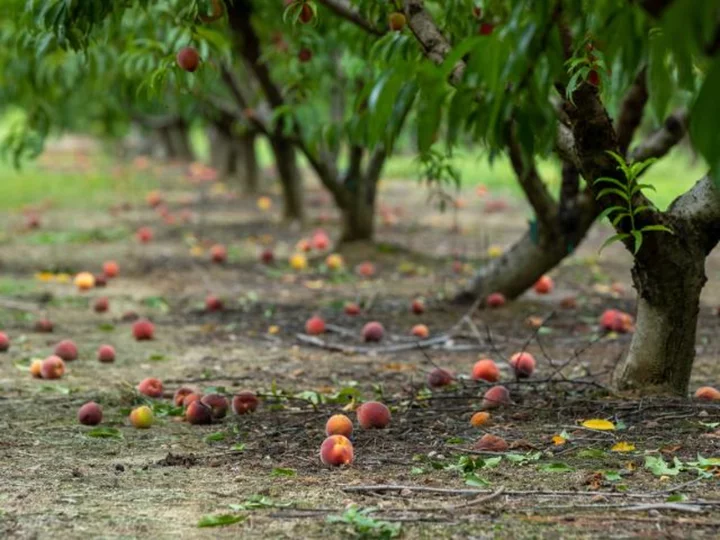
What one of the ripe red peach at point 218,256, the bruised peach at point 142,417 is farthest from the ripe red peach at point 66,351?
the ripe red peach at point 218,256

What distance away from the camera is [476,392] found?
5695mm

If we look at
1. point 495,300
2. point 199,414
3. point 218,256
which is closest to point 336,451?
point 199,414

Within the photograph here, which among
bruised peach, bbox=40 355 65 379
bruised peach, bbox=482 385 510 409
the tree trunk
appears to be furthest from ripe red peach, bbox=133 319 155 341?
the tree trunk

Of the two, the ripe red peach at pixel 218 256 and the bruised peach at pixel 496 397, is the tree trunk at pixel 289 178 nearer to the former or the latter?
the ripe red peach at pixel 218 256

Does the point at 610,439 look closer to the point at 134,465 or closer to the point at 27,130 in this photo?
the point at 134,465

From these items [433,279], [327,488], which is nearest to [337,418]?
[327,488]

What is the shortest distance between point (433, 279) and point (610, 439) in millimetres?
5686

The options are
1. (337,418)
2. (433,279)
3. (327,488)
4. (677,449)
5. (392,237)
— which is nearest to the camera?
(327,488)

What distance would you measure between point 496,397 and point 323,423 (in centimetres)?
79

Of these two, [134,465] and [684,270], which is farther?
[684,270]

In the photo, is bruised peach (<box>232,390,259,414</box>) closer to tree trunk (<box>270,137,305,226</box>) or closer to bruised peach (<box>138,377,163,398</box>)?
bruised peach (<box>138,377,163,398</box>)

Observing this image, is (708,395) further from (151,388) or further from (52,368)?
(52,368)

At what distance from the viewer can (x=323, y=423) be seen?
5.20 m

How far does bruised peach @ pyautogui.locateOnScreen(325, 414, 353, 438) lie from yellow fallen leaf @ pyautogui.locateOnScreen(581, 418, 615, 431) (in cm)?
97
